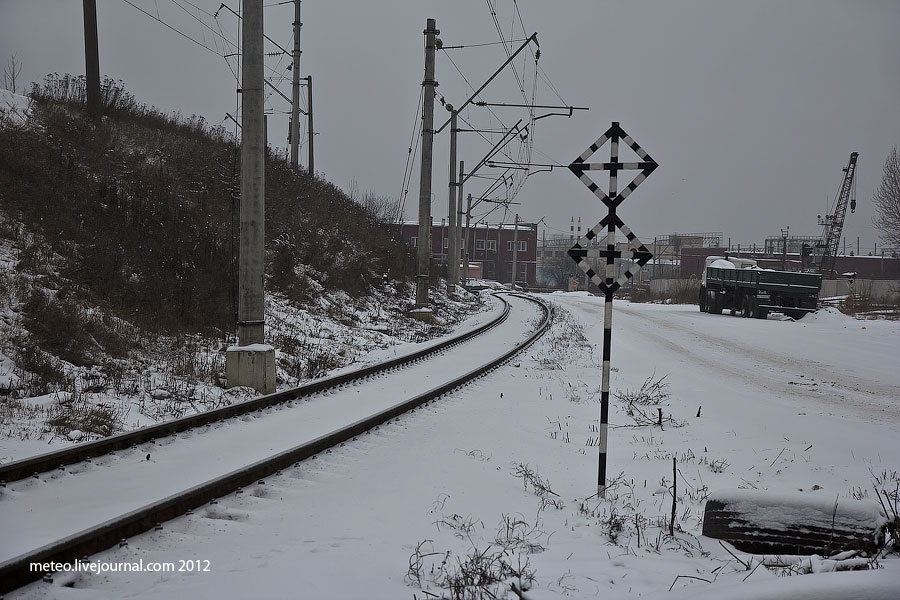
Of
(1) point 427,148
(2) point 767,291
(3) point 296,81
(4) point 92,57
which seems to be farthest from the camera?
(2) point 767,291

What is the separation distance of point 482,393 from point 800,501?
6606 millimetres

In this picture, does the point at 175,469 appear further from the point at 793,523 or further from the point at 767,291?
Answer: the point at 767,291

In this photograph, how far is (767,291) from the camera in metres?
33.8

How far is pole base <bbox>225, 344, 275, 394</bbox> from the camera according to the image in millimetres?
9945

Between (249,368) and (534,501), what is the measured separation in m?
5.62

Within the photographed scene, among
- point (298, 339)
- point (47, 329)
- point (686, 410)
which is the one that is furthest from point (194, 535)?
point (298, 339)

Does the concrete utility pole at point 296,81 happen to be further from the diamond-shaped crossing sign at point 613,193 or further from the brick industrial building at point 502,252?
the brick industrial building at point 502,252

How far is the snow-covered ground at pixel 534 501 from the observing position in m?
3.78

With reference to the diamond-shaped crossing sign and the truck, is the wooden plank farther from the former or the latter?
the truck

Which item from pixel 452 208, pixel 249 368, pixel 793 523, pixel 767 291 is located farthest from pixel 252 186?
pixel 767 291

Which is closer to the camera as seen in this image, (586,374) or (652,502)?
(652,502)

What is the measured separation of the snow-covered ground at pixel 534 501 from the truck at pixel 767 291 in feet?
72.7

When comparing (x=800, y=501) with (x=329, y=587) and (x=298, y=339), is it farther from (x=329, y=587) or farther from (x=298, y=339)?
(x=298, y=339)

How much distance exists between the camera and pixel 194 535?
4.40 meters
